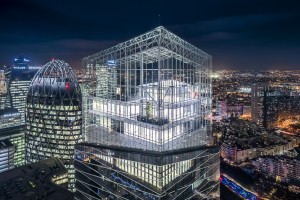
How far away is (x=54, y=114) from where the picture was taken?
5556cm

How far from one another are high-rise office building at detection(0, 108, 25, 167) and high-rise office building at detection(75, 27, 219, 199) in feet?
140

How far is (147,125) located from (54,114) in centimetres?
3629

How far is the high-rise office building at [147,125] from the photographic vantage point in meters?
22.8

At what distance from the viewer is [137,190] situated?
23000mm

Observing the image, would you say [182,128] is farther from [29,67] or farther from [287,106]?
[29,67]

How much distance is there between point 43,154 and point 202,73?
40.4 m

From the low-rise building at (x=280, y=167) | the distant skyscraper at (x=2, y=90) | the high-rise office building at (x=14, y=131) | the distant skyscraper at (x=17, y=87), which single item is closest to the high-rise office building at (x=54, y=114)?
the high-rise office building at (x=14, y=131)

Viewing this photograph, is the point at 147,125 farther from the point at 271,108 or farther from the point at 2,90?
the point at 2,90

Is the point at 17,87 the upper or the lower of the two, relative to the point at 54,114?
upper

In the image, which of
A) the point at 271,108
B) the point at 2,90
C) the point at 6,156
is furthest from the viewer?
the point at 2,90

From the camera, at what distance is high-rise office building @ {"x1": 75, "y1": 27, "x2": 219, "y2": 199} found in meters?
22.8

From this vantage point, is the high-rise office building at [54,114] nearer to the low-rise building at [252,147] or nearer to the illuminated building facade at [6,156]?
the illuminated building facade at [6,156]

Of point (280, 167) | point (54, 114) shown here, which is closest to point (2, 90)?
point (54, 114)

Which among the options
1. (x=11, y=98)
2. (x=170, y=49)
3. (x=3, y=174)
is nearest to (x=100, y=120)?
(x=170, y=49)
